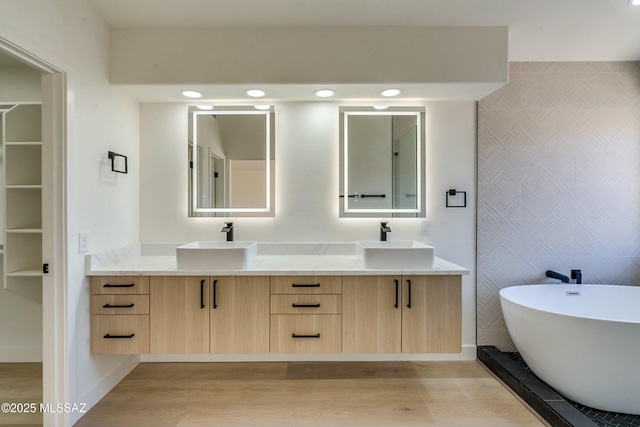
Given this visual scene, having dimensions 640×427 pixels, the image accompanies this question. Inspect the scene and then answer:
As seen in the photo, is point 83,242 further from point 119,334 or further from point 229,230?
point 229,230

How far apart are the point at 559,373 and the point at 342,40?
2.51 metres

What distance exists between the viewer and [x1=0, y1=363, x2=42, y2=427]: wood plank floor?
5.86ft

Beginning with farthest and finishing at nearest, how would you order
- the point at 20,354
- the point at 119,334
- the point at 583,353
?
the point at 20,354 → the point at 119,334 → the point at 583,353

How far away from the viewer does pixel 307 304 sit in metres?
1.95

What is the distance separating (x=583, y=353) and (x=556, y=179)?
4.58 feet

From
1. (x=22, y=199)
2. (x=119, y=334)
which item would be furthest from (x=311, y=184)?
(x=22, y=199)

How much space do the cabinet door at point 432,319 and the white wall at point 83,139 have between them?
6.41 ft

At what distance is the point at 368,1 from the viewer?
185 centimetres

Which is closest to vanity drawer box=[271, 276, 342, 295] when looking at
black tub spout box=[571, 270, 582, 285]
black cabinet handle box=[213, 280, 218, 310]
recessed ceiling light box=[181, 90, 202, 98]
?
black cabinet handle box=[213, 280, 218, 310]

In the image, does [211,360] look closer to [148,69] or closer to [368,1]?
[148,69]

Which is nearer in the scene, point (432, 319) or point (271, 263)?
point (432, 319)

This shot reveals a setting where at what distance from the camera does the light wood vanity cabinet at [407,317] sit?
1.94 m

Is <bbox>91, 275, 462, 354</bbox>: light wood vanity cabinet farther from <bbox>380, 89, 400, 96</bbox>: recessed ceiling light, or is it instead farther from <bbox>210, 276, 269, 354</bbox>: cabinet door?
<bbox>380, 89, 400, 96</bbox>: recessed ceiling light

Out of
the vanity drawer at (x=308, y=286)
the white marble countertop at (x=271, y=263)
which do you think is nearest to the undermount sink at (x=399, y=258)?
the white marble countertop at (x=271, y=263)
